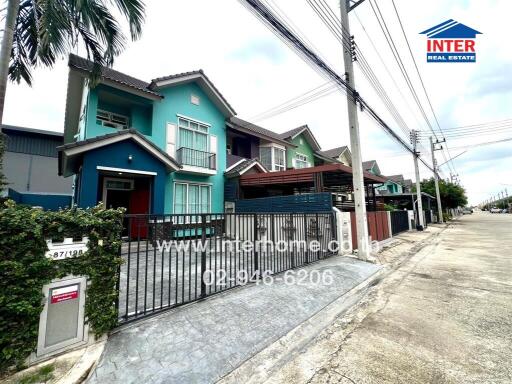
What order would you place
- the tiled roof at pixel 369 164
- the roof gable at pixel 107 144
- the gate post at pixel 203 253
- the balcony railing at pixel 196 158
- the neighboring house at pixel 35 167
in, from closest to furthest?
the gate post at pixel 203 253
the roof gable at pixel 107 144
the balcony railing at pixel 196 158
the neighboring house at pixel 35 167
the tiled roof at pixel 369 164

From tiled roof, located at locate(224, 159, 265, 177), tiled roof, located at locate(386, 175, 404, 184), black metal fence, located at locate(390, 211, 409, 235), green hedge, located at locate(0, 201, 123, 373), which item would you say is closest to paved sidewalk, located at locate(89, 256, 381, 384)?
green hedge, located at locate(0, 201, 123, 373)

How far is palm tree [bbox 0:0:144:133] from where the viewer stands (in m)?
5.69

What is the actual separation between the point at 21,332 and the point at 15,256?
2.51 ft

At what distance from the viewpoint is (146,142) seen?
9.27 m

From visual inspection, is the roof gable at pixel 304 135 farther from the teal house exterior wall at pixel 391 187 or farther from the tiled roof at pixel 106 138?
the teal house exterior wall at pixel 391 187

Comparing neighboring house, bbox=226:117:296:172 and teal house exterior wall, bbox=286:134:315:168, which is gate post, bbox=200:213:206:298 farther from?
teal house exterior wall, bbox=286:134:315:168

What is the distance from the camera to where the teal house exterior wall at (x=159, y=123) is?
8.37 meters

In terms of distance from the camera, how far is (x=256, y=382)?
2.47 meters

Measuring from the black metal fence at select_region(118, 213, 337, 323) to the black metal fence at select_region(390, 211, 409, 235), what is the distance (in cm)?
944

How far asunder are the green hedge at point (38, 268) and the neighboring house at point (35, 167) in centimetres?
1740

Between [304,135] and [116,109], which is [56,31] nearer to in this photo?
[116,109]

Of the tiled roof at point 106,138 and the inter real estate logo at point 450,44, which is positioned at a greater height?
the inter real estate logo at point 450,44

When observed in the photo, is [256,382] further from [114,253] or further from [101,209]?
[101,209]

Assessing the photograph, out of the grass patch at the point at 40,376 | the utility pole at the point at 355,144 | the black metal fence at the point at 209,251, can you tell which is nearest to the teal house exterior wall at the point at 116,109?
the black metal fence at the point at 209,251
